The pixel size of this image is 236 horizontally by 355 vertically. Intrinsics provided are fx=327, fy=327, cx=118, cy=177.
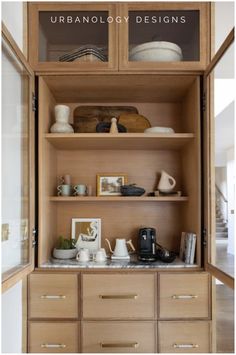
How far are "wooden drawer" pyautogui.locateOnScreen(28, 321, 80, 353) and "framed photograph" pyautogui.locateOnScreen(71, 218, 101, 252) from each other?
0.52 meters

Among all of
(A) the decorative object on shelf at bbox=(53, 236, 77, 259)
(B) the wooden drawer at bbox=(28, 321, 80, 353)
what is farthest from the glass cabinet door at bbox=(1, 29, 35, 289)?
(B) the wooden drawer at bbox=(28, 321, 80, 353)

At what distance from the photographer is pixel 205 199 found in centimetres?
171

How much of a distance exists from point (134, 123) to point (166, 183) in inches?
16.6

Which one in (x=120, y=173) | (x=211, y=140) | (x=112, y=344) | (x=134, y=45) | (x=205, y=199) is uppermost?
(x=134, y=45)

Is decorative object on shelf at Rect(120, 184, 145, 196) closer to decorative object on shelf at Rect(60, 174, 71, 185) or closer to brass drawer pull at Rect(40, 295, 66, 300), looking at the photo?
Answer: decorative object on shelf at Rect(60, 174, 71, 185)

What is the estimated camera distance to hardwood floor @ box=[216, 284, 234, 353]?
1479 millimetres

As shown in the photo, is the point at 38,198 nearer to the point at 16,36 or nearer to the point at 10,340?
the point at 10,340

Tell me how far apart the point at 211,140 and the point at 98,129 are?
66 centimetres

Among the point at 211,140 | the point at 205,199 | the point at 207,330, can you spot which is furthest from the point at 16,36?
the point at 207,330

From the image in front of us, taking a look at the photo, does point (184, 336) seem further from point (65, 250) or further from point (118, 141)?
point (118, 141)

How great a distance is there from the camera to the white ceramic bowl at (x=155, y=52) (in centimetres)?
173

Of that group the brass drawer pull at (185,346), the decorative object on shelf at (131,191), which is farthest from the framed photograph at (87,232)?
the brass drawer pull at (185,346)

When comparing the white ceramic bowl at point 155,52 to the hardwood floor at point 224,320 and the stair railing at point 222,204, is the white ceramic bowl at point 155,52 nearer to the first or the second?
the stair railing at point 222,204

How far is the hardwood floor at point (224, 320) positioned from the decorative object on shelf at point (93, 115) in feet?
3.76
